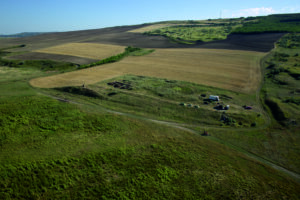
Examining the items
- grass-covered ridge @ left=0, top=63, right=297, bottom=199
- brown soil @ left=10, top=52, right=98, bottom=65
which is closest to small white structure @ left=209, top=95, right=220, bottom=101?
grass-covered ridge @ left=0, top=63, right=297, bottom=199

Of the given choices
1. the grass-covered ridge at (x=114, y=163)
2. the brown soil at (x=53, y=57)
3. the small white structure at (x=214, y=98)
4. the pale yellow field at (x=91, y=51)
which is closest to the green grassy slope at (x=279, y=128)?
the grass-covered ridge at (x=114, y=163)

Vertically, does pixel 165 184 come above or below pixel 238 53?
below

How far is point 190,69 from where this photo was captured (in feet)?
314

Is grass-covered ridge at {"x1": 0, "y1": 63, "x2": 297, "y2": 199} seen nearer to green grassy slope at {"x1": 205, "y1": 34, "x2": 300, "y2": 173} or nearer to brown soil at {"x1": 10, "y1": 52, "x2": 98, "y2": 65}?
green grassy slope at {"x1": 205, "y1": 34, "x2": 300, "y2": 173}

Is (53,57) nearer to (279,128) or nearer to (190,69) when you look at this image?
(190,69)

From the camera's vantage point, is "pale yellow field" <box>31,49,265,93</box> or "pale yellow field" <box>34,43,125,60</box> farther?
"pale yellow field" <box>34,43,125,60</box>

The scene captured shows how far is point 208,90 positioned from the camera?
69.4 metres

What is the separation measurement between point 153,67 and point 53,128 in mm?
67005

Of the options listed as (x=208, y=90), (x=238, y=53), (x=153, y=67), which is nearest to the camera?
(x=208, y=90)

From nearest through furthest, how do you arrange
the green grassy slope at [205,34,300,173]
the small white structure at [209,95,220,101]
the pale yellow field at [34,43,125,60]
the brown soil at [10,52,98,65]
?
the green grassy slope at [205,34,300,173] < the small white structure at [209,95,220,101] < the brown soil at [10,52,98,65] < the pale yellow field at [34,43,125,60]

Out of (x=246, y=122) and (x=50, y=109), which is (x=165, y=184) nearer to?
(x=246, y=122)

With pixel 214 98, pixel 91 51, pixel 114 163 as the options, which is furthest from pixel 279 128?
pixel 91 51

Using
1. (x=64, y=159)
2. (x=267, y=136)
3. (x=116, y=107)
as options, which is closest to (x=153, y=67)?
(x=116, y=107)

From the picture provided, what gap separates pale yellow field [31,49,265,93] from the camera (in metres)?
77.6
